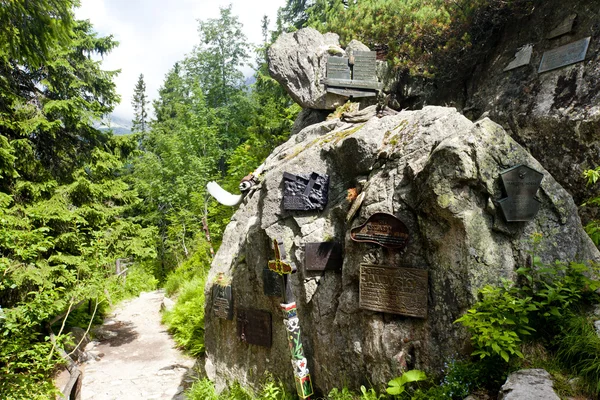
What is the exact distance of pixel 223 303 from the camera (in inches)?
276

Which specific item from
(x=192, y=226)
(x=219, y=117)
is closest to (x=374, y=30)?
(x=192, y=226)

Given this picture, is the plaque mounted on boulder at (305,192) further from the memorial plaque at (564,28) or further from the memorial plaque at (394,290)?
the memorial plaque at (564,28)

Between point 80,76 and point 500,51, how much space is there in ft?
35.3

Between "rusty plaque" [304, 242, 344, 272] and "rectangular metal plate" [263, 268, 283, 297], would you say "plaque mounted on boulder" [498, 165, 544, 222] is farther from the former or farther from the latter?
"rectangular metal plate" [263, 268, 283, 297]

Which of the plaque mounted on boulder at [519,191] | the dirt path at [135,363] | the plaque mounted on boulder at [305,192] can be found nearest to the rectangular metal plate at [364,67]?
the plaque mounted on boulder at [305,192]

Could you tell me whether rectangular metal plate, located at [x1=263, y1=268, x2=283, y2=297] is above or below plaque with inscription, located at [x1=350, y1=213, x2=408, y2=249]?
below

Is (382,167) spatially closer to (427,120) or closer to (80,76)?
(427,120)

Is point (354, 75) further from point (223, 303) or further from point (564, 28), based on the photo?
point (223, 303)

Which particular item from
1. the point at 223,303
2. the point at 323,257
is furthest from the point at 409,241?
the point at 223,303

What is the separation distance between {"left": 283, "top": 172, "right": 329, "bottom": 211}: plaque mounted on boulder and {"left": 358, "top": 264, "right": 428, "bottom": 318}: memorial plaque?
158 centimetres

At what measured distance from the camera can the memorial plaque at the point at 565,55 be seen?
7116mm

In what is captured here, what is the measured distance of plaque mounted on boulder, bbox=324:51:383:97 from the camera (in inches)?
394

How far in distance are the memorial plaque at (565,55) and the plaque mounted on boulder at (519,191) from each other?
4822 mm

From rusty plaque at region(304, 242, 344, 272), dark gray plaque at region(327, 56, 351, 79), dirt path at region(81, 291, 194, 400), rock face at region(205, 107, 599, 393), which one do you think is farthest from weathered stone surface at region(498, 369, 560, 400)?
dark gray plaque at region(327, 56, 351, 79)
